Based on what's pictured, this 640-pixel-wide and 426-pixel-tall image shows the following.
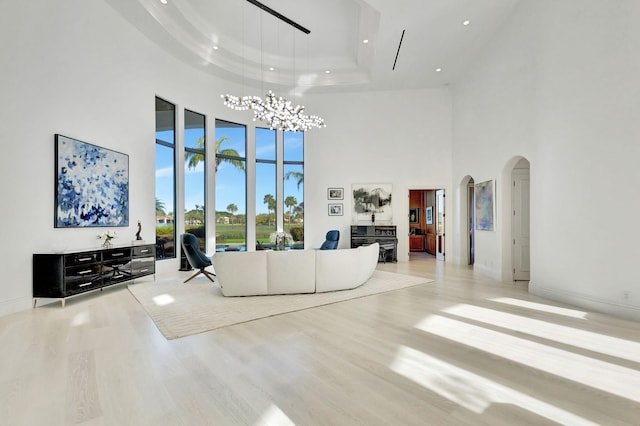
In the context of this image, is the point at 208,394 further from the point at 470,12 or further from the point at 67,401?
the point at 470,12

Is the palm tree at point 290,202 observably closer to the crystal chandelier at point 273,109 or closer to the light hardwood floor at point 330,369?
the crystal chandelier at point 273,109

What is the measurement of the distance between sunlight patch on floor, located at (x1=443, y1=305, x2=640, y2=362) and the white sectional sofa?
1742 millimetres

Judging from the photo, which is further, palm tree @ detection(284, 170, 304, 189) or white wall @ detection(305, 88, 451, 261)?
palm tree @ detection(284, 170, 304, 189)

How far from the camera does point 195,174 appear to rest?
811 centimetres

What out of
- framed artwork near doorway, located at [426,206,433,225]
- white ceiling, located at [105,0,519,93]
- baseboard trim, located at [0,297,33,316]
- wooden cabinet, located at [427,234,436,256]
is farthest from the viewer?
framed artwork near doorway, located at [426,206,433,225]

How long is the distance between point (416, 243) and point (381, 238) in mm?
4368

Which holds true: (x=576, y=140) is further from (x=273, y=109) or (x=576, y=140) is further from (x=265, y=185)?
(x=265, y=185)

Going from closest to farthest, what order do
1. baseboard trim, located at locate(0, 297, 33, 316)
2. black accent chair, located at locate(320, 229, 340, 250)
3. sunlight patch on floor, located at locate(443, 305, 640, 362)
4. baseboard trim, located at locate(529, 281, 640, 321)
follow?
sunlight patch on floor, located at locate(443, 305, 640, 362) < baseboard trim, located at locate(529, 281, 640, 321) < baseboard trim, located at locate(0, 297, 33, 316) < black accent chair, located at locate(320, 229, 340, 250)

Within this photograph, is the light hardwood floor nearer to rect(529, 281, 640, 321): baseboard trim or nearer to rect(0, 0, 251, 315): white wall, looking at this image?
rect(529, 281, 640, 321): baseboard trim

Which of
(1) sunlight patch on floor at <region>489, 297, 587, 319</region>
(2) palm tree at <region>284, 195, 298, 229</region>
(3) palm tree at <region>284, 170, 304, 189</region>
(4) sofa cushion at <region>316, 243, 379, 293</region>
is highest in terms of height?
(3) palm tree at <region>284, 170, 304, 189</region>

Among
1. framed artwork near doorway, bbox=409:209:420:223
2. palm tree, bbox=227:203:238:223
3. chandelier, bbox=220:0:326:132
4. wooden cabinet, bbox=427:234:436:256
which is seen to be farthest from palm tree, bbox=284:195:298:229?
framed artwork near doorway, bbox=409:209:420:223

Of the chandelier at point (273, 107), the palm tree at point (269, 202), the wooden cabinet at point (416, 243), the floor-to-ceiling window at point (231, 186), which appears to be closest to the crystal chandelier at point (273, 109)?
the chandelier at point (273, 107)

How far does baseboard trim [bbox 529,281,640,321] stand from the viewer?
379cm

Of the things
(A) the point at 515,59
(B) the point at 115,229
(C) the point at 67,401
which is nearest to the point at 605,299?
(A) the point at 515,59
